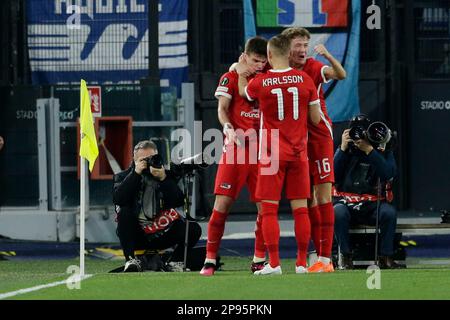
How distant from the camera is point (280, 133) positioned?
11.9 m

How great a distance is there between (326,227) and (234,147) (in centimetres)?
102

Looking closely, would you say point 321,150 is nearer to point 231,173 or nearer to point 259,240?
point 231,173

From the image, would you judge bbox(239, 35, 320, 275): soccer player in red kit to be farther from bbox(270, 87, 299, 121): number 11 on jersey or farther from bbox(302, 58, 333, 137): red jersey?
bbox(302, 58, 333, 137): red jersey

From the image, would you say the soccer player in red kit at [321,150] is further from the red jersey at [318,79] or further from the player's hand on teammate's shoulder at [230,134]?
the player's hand on teammate's shoulder at [230,134]

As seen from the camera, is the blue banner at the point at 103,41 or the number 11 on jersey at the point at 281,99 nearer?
the number 11 on jersey at the point at 281,99

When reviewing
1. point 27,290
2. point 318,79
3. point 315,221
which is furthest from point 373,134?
point 27,290

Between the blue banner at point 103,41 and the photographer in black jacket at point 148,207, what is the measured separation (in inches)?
243

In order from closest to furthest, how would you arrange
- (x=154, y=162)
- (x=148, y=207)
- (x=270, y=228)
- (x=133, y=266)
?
1. (x=270, y=228)
2. (x=133, y=266)
3. (x=154, y=162)
4. (x=148, y=207)

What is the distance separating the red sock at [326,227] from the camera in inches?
490

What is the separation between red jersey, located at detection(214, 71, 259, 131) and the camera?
12.4 meters

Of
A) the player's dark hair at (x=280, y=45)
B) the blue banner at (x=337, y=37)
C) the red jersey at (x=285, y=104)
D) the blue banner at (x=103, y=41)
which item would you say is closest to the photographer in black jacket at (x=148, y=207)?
the red jersey at (x=285, y=104)

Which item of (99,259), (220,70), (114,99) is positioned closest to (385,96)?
(220,70)

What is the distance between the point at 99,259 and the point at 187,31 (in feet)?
16.7
